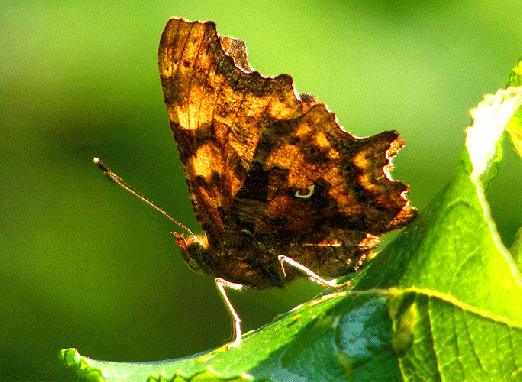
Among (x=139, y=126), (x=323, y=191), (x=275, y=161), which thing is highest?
(x=139, y=126)

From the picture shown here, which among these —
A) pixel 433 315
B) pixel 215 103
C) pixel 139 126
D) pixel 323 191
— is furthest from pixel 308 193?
pixel 139 126

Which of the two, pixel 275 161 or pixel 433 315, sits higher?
pixel 275 161

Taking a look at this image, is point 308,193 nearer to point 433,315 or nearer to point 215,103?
point 215,103

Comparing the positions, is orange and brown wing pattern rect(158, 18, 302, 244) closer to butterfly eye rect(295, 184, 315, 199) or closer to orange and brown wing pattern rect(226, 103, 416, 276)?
orange and brown wing pattern rect(226, 103, 416, 276)

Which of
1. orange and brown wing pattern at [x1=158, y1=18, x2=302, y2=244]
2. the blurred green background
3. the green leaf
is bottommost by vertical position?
the green leaf

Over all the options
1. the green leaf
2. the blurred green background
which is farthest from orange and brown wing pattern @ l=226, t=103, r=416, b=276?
the blurred green background

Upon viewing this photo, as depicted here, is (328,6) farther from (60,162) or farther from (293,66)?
(60,162)
